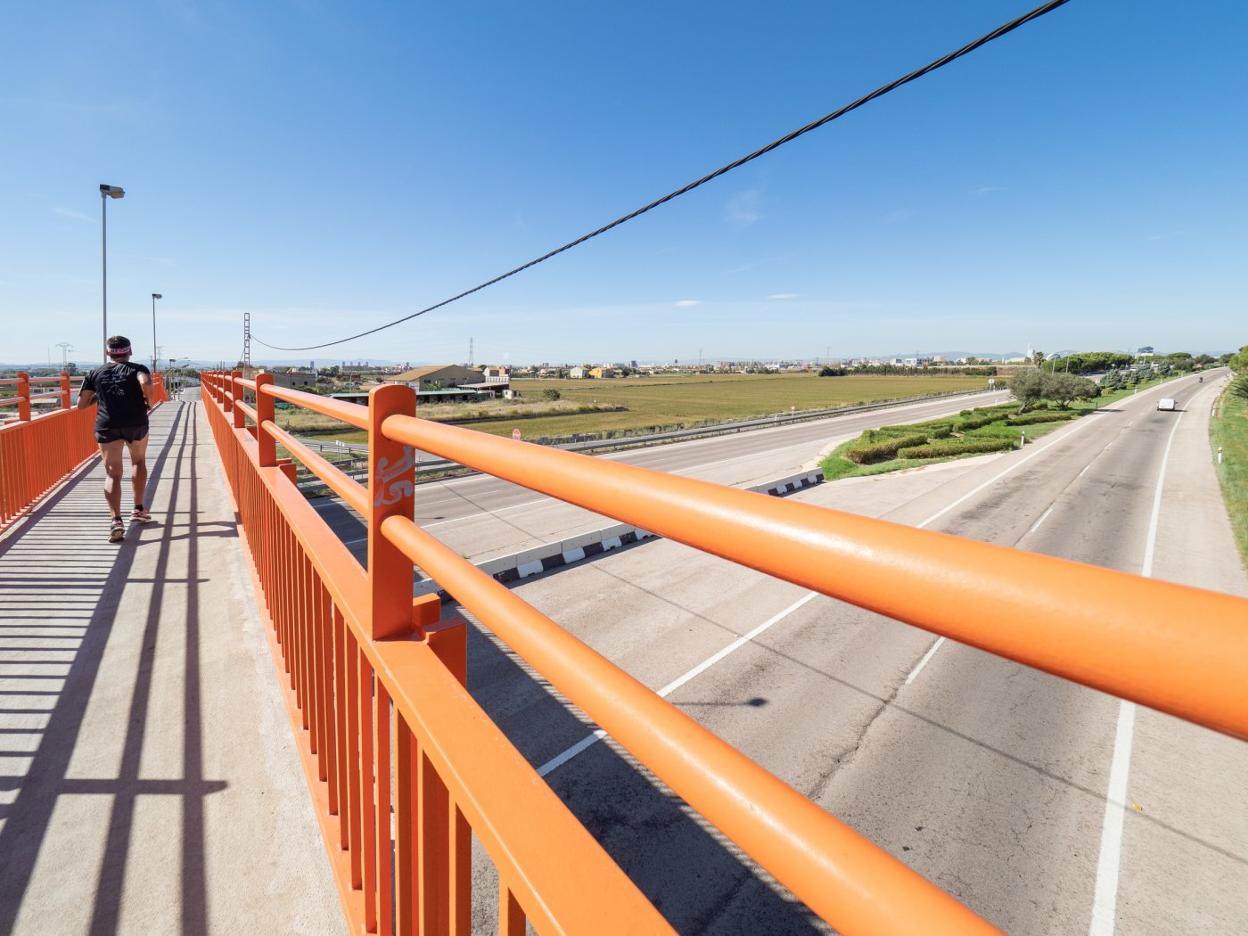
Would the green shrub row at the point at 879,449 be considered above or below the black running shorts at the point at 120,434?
below

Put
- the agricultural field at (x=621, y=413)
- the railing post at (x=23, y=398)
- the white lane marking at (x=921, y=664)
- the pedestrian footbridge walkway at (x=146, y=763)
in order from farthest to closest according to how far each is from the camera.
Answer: the agricultural field at (x=621, y=413)
the white lane marking at (x=921, y=664)
the railing post at (x=23, y=398)
the pedestrian footbridge walkway at (x=146, y=763)

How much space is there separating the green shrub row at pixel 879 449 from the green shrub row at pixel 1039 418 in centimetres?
1790

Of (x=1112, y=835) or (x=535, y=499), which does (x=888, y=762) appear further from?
(x=535, y=499)

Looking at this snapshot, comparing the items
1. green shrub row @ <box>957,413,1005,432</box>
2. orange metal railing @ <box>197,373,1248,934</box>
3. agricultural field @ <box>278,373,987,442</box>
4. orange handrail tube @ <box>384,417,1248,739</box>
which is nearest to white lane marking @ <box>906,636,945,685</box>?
orange metal railing @ <box>197,373,1248,934</box>

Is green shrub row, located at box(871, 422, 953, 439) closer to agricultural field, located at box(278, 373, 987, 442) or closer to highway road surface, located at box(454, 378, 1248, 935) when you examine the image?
agricultural field, located at box(278, 373, 987, 442)

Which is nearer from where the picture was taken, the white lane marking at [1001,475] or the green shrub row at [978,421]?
the white lane marking at [1001,475]

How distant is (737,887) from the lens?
4.46 metres

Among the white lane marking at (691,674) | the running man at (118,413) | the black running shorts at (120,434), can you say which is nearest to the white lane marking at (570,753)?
the white lane marking at (691,674)

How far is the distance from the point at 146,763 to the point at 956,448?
34.6m

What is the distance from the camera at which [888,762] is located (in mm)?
6043


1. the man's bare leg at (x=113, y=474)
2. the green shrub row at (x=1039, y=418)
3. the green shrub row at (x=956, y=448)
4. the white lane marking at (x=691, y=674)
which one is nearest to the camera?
the man's bare leg at (x=113, y=474)

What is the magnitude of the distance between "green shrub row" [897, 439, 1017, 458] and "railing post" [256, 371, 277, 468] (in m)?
31.3

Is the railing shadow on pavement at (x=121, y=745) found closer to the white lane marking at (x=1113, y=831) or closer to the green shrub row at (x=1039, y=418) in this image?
the white lane marking at (x=1113, y=831)

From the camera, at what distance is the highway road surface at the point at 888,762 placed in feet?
15.0
